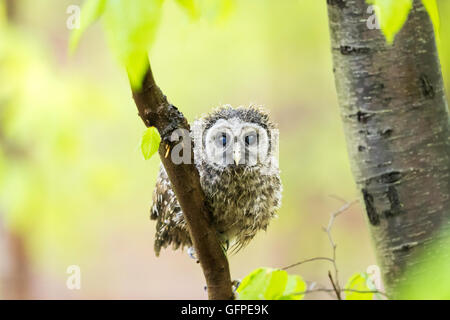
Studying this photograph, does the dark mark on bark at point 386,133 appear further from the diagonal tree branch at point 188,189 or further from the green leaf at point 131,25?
the green leaf at point 131,25

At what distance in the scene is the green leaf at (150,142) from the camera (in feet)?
1.62

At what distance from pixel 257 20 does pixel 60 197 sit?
29.9 inches

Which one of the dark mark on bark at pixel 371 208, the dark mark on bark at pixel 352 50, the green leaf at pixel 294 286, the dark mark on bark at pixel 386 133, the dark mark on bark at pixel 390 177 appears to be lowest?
the green leaf at pixel 294 286

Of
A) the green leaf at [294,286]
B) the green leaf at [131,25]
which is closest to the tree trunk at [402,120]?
the green leaf at [294,286]

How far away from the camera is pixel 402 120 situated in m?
0.70

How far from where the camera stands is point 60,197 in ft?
4.60

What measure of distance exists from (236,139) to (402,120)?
225 mm

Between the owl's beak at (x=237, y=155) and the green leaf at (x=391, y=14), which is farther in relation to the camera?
the owl's beak at (x=237, y=155)

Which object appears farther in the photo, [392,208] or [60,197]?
[60,197]

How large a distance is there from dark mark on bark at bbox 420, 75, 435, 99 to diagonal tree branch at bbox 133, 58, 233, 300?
1.07 ft

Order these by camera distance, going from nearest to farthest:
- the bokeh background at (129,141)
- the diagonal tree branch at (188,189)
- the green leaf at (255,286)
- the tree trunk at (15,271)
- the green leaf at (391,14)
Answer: the green leaf at (391,14) < the diagonal tree branch at (188,189) < the green leaf at (255,286) < the bokeh background at (129,141) < the tree trunk at (15,271)

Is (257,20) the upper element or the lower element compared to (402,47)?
upper
